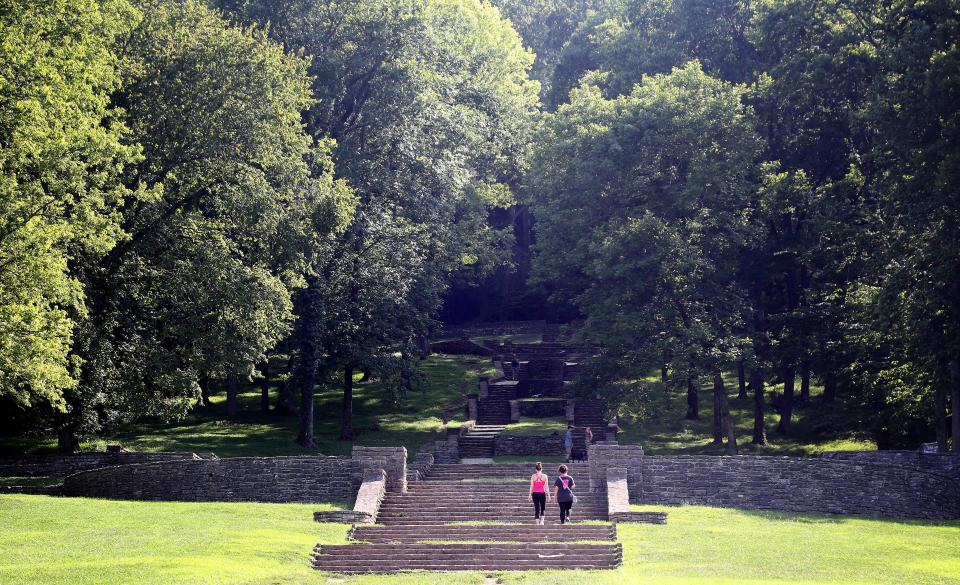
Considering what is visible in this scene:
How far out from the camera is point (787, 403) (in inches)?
1949

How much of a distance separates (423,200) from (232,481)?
20718 mm

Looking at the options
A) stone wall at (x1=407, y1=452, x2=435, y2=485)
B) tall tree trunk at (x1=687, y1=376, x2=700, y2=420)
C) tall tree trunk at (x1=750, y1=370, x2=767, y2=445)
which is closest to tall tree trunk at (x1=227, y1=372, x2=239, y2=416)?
stone wall at (x1=407, y1=452, x2=435, y2=485)

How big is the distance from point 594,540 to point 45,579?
12.5 meters

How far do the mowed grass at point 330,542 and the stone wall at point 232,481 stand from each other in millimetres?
3309

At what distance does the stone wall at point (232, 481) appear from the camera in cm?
3472

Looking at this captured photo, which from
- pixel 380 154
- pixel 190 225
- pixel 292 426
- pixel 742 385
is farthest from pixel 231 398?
pixel 742 385

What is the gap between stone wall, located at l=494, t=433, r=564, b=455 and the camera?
1843 inches

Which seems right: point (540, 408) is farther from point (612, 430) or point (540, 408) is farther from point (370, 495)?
point (370, 495)

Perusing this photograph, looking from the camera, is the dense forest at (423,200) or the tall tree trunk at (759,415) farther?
the tall tree trunk at (759,415)

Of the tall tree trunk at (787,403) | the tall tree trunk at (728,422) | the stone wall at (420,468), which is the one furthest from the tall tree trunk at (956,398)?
the stone wall at (420,468)

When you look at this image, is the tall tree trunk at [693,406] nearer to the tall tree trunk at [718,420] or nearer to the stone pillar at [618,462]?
the tall tree trunk at [718,420]

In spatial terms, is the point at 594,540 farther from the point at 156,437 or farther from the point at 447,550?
the point at 156,437

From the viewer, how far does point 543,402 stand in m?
56.7

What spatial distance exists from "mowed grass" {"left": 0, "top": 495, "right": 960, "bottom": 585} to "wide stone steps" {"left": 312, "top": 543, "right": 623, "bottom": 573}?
56cm
